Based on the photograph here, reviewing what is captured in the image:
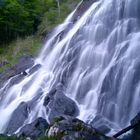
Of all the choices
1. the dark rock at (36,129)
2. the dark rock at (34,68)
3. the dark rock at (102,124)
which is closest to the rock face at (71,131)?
the dark rock at (36,129)

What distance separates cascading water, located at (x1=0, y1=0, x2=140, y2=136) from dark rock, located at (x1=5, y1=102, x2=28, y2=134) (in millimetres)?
374

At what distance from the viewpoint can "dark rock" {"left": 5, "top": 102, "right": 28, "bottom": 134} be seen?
21955 mm

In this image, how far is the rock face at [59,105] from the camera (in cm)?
2081

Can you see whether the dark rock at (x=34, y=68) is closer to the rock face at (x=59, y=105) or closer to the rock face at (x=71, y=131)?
the rock face at (x=59, y=105)

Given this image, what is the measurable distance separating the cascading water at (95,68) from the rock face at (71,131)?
18.7 feet

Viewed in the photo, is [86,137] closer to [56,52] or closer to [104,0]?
[56,52]

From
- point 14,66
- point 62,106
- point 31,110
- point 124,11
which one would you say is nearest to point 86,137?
point 62,106

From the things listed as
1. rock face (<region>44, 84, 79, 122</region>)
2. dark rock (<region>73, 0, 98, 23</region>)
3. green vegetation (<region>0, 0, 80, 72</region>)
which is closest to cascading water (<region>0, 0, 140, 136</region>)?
rock face (<region>44, 84, 79, 122</region>)

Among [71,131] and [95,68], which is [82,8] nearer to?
[95,68]

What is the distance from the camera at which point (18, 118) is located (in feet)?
73.5

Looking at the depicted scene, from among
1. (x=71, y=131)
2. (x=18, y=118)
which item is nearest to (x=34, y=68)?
(x=18, y=118)

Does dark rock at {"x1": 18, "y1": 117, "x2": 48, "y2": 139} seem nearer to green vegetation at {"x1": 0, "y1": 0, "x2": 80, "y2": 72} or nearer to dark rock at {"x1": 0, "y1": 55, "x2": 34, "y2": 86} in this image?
dark rock at {"x1": 0, "y1": 55, "x2": 34, "y2": 86}

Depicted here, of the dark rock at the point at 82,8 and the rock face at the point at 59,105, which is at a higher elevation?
the dark rock at the point at 82,8

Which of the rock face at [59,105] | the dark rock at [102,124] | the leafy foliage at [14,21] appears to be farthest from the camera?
the leafy foliage at [14,21]
